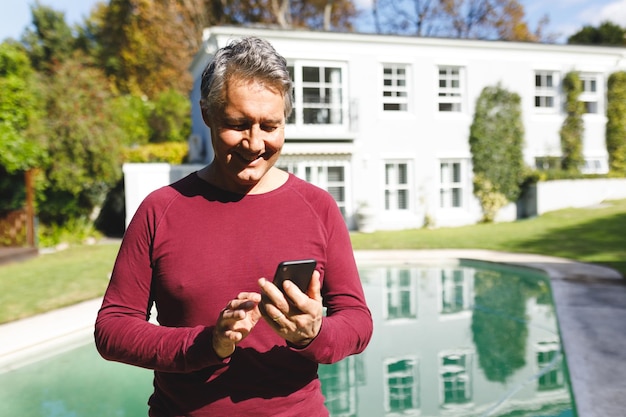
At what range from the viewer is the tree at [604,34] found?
31922 millimetres

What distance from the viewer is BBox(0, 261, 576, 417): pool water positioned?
4.72 metres

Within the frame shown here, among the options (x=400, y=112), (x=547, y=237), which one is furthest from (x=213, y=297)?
(x=400, y=112)

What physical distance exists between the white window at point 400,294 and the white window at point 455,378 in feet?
5.85

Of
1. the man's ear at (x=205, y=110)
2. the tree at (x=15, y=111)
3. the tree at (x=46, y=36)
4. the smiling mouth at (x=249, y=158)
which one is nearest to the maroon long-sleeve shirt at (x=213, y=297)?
the smiling mouth at (x=249, y=158)

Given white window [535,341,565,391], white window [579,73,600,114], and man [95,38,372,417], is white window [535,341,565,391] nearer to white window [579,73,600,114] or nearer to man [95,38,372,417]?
man [95,38,372,417]

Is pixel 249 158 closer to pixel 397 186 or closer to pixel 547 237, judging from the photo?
pixel 547 237

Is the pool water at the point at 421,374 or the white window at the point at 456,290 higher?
the white window at the point at 456,290

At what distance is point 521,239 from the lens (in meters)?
14.0

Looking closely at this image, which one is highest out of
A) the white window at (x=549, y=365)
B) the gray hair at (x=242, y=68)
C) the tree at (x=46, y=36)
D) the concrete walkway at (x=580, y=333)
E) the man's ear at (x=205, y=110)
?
the tree at (x=46, y=36)

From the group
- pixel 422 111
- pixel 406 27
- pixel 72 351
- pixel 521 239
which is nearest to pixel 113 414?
pixel 72 351

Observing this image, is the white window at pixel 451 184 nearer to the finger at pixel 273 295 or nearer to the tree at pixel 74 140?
the tree at pixel 74 140

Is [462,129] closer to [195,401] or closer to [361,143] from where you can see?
[361,143]

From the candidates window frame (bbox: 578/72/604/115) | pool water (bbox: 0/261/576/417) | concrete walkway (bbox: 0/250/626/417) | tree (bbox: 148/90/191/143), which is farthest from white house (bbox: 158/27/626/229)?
pool water (bbox: 0/261/576/417)

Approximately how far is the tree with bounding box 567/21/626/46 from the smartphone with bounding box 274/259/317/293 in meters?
35.9
